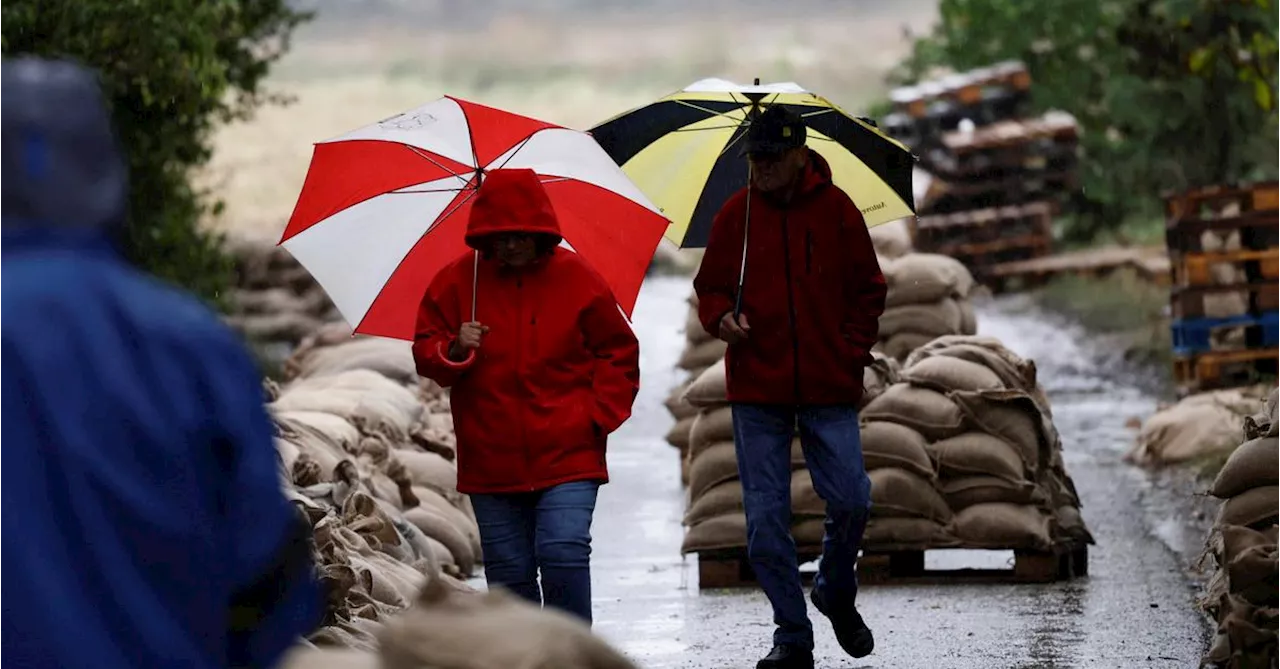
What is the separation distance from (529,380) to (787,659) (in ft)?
5.19

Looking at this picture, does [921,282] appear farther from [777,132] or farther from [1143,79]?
[1143,79]

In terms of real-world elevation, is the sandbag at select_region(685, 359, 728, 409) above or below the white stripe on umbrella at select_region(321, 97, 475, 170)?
below

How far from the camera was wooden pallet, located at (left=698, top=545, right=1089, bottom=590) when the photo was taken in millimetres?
9023

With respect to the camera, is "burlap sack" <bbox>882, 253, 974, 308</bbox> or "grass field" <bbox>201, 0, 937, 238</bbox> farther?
"grass field" <bbox>201, 0, 937, 238</bbox>

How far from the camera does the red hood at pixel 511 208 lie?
19.5 ft

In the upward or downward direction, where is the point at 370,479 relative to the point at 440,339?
downward

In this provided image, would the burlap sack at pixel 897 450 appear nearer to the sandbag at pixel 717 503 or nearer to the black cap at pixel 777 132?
the sandbag at pixel 717 503

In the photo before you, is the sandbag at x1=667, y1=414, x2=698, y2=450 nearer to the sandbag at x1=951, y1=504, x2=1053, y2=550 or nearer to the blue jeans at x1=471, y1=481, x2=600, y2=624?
the sandbag at x1=951, y1=504, x2=1053, y2=550

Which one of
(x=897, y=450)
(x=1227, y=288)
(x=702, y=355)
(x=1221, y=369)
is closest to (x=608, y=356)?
(x=897, y=450)

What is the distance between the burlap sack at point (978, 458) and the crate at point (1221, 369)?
622 cm

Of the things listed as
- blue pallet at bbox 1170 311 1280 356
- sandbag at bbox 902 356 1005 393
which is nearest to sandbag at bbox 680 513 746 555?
sandbag at bbox 902 356 1005 393

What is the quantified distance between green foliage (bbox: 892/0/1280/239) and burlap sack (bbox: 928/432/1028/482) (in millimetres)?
4259

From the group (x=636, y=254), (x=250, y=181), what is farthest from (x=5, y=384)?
(x=250, y=181)

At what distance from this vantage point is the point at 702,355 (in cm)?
1262
